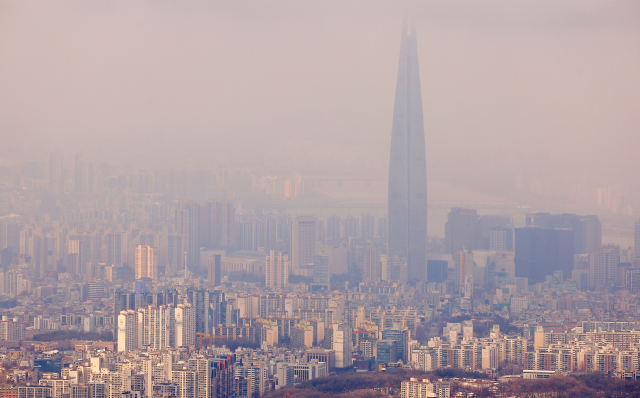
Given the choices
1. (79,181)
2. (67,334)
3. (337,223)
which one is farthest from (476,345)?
(79,181)

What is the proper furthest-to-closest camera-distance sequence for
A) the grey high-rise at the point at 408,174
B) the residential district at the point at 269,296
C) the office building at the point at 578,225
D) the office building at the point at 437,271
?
the grey high-rise at the point at 408,174 < the office building at the point at 437,271 < the office building at the point at 578,225 < the residential district at the point at 269,296

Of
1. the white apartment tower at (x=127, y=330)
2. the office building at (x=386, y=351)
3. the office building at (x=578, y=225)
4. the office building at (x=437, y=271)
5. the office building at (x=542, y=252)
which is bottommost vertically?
the office building at (x=386, y=351)

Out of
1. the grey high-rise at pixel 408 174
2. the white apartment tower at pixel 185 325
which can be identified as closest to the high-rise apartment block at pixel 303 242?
the grey high-rise at pixel 408 174

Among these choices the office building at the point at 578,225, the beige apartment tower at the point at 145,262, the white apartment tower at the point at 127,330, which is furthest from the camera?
the beige apartment tower at the point at 145,262

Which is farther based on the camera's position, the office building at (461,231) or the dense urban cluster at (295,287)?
the office building at (461,231)

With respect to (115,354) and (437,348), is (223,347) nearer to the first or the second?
(115,354)

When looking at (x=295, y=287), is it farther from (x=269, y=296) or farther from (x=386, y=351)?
(x=386, y=351)

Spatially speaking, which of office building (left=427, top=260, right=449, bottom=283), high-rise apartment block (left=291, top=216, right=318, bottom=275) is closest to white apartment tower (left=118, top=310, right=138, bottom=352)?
high-rise apartment block (left=291, top=216, right=318, bottom=275)

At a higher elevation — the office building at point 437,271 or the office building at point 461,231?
the office building at point 461,231

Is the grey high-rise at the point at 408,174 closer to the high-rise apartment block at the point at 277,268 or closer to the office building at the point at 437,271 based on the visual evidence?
the office building at the point at 437,271
